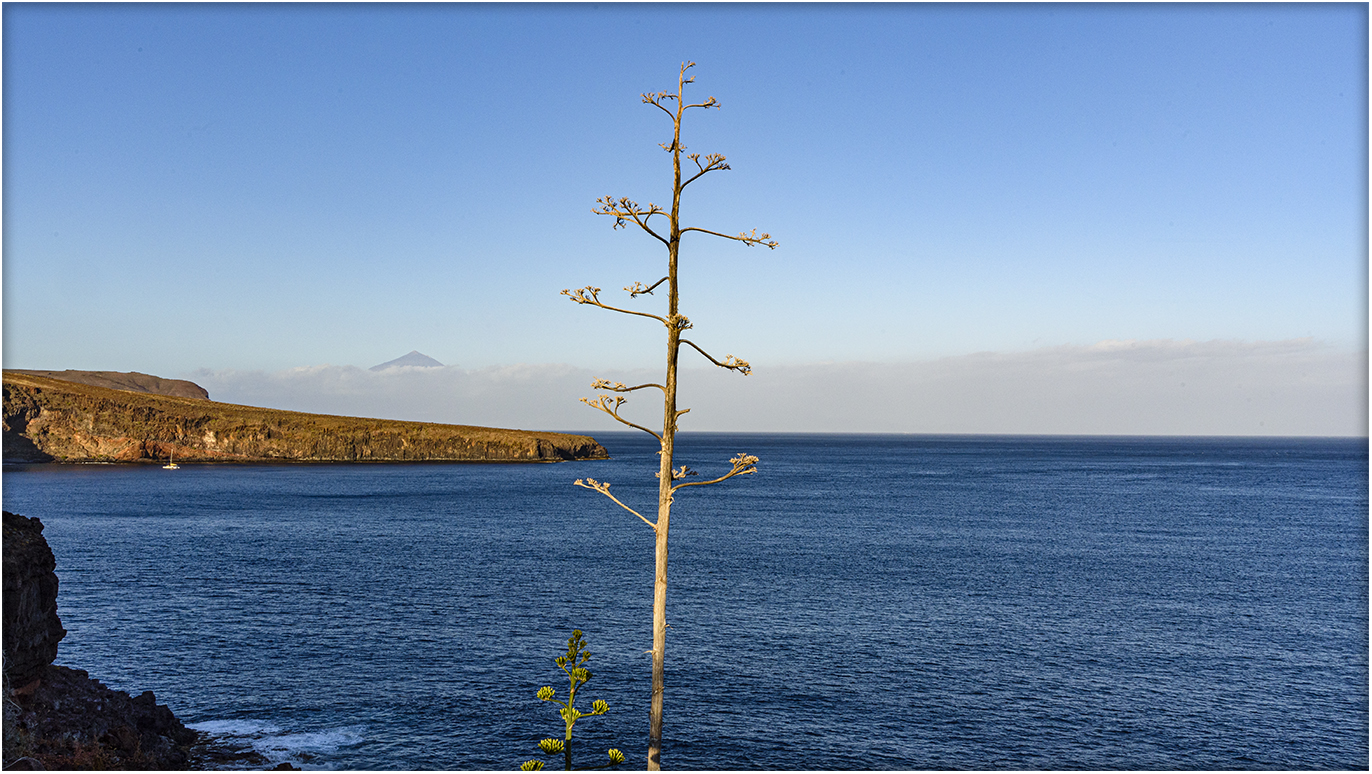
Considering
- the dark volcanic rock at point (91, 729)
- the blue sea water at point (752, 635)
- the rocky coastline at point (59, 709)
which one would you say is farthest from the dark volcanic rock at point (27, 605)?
the blue sea water at point (752, 635)

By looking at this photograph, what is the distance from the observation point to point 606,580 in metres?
64.8

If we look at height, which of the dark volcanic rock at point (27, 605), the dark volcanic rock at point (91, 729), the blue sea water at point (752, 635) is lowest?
the blue sea water at point (752, 635)

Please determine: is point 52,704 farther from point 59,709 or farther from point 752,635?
point 752,635

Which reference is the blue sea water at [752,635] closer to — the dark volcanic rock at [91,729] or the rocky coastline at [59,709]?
the rocky coastline at [59,709]

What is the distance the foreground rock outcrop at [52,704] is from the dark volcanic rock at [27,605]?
3 centimetres

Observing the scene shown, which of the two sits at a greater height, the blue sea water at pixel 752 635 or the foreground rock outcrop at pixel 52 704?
the foreground rock outcrop at pixel 52 704

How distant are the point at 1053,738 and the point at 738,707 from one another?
13.6 meters

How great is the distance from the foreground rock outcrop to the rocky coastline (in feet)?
0.11

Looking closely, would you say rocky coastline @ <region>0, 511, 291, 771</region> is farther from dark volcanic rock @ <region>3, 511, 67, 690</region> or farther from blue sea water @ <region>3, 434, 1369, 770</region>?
blue sea water @ <region>3, 434, 1369, 770</region>

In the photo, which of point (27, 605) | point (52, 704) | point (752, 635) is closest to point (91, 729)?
point (52, 704)

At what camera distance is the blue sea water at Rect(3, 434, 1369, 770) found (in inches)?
1372

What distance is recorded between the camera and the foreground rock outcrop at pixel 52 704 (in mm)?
26719

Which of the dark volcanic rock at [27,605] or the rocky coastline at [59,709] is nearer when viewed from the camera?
the rocky coastline at [59,709]

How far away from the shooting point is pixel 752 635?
162 feet
